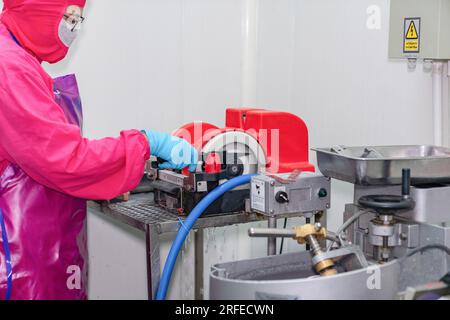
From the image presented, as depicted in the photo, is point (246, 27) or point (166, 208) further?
point (246, 27)

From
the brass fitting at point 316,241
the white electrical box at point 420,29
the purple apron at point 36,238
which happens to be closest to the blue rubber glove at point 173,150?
the purple apron at point 36,238

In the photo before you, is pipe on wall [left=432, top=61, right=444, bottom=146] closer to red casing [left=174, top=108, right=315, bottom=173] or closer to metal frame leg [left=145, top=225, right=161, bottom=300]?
red casing [left=174, top=108, right=315, bottom=173]

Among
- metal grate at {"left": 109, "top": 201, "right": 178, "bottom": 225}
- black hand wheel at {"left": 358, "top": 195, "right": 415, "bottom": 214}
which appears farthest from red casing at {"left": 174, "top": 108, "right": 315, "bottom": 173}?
black hand wheel at {"left": 358, "top": 195, "right": 415, "bottom": 214}

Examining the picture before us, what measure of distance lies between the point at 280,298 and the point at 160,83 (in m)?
1.61

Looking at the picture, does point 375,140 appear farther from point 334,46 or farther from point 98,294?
point 98,294

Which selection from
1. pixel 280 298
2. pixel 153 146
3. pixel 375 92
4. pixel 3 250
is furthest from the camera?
pixel 375 92

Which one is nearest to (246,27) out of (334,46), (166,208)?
(334,46)

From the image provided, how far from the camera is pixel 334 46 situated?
8.55 feet

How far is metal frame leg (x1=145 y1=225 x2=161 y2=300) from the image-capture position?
189 cm

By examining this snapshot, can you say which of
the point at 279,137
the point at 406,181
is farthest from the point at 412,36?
the point at 406,181

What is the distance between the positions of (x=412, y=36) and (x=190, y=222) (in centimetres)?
86

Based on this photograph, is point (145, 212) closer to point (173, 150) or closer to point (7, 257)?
point (173, 150)

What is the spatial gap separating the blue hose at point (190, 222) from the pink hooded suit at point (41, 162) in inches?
8.6

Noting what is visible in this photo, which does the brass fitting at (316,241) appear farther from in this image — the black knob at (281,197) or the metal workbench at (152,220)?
the metal workbench at (152,220)
